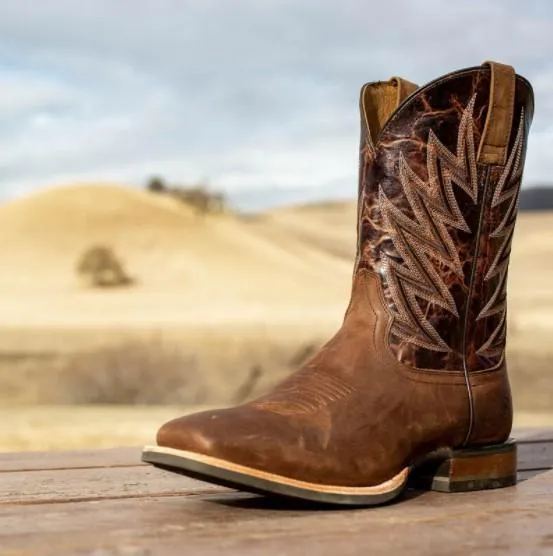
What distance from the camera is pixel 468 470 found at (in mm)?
2014

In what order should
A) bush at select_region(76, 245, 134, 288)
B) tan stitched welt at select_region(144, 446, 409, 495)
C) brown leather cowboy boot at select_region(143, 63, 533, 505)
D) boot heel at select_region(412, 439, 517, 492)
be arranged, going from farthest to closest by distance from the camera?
bush at select_region(76, 245, 134, 288) → boot heel at select_region(412, 439, 517, 492) → brown leather cowboy boot at select_region(143, 63, 533, 505) → tan stitched welt at select_region(144, 446, 409, 495)

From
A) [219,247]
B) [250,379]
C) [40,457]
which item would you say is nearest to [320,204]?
[219,247]

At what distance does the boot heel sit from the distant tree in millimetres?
31837

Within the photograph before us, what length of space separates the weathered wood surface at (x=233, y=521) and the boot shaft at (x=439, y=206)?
0.97ft

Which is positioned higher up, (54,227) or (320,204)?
(320,204)

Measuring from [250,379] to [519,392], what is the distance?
219 cm

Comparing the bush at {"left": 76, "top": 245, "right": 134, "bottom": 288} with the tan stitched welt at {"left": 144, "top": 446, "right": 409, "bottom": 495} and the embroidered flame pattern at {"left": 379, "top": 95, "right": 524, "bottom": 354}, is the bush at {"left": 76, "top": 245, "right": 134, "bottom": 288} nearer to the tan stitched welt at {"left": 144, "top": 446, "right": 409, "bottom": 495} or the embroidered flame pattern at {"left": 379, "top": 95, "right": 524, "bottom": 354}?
the embroidered flame pattern at {"left": 379, "top": 95, "right": 524, "bottom": 354}

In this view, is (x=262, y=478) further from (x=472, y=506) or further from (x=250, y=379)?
(x=250, y=379)

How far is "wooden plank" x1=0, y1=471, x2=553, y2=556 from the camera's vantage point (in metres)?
1.54

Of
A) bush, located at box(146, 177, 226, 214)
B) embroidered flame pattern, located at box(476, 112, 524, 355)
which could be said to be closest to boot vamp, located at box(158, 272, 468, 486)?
embroidered flame pattern, located at box(476, 112, 524, 355)

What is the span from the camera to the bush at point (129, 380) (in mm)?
8750

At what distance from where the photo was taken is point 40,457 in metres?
2.46

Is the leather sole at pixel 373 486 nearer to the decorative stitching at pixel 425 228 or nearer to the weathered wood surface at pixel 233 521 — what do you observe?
the weathered wood surface at pixel 233 521

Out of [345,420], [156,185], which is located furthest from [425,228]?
[156,185]
